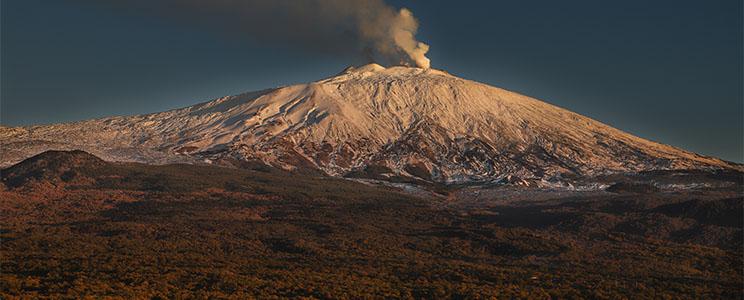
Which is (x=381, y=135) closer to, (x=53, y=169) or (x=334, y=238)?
(x=53, y=169)

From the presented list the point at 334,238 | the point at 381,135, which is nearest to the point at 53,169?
the point at 334,238

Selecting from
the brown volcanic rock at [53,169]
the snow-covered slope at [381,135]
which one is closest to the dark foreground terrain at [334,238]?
the brown volcanic rock at [53,169]

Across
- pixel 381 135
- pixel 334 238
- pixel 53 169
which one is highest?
pixel 381 135

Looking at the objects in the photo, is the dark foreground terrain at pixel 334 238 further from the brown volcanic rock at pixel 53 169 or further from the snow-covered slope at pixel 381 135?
the snow-covered slope at pixel 381 135

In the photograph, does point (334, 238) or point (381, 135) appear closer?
point (334, 238)

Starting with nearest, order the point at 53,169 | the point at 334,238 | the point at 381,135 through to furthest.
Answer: the point at 334,238 → the point at 53,169 → the point at 381,135

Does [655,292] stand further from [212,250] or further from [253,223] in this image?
[253,223]
